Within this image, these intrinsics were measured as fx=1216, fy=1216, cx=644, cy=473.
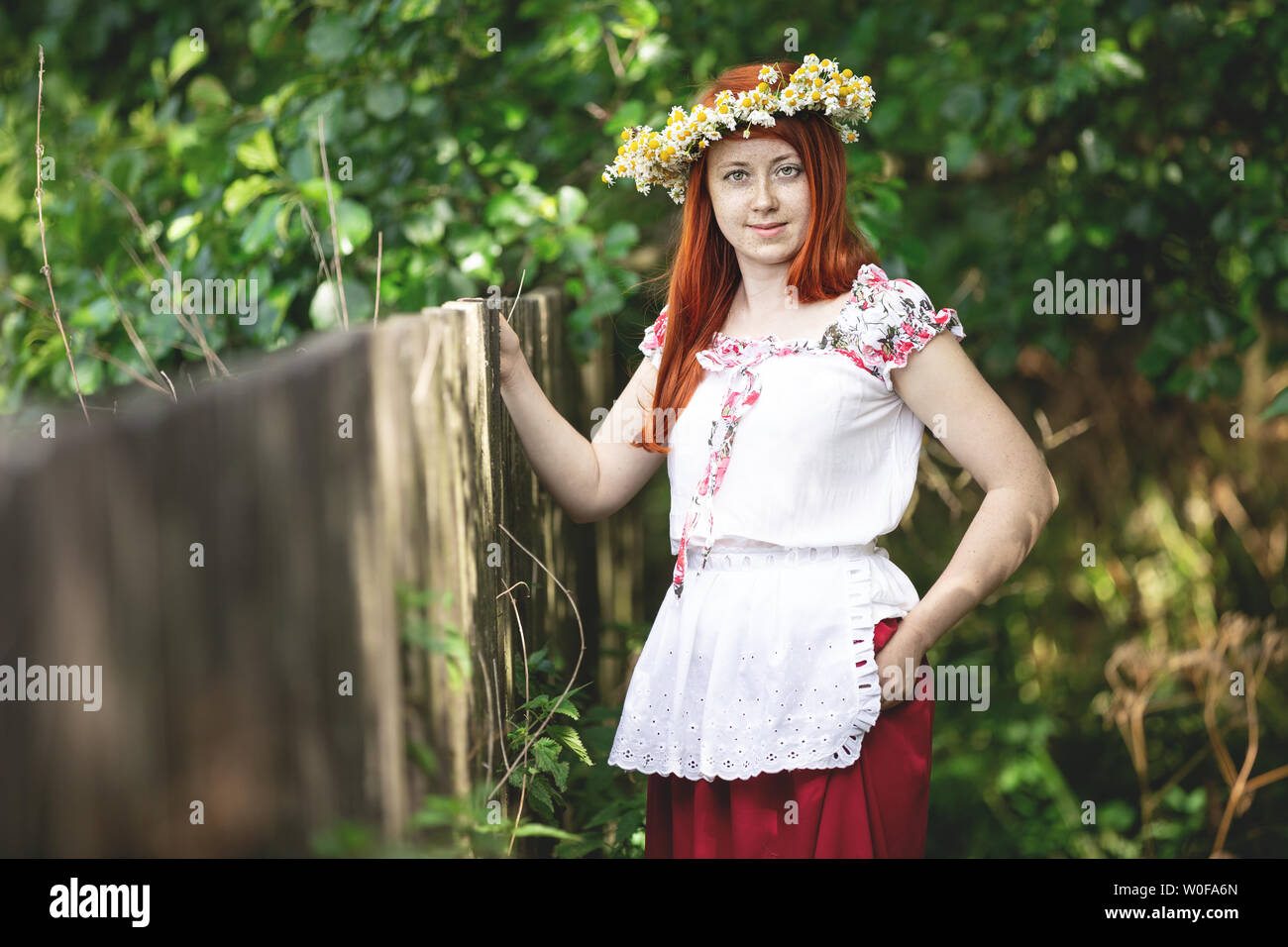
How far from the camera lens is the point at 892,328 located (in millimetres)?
2150

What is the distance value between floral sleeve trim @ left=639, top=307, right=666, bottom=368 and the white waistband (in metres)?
0.43

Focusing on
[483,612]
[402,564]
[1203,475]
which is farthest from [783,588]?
[1203,475]

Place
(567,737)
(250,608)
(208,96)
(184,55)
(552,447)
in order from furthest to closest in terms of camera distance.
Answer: (184,55) → (208,96) → (552,447) → (567,737) → (250,608)

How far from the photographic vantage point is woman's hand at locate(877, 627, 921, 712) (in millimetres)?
2135

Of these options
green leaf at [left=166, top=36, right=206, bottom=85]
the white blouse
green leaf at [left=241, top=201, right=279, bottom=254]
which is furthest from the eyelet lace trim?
green leaf at [left=166, top=36, right=206, bottom=85]

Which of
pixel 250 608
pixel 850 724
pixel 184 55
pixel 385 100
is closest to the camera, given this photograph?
pixel 250 608

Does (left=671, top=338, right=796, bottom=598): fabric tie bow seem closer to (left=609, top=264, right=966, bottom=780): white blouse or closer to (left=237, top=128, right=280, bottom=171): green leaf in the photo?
(left=609, top=264, right=966, bottom=780): white blouse

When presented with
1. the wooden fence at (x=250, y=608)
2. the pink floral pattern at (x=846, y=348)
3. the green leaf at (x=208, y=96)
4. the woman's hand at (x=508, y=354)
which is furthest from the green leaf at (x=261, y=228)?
the pink floral pattern at (x=846, y=348)

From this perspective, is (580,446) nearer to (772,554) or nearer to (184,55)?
(772,554)

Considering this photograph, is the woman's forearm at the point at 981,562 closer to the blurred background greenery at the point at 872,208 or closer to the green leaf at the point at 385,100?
the blurred background greenery at the point at 872,208

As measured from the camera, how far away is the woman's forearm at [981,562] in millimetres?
2154

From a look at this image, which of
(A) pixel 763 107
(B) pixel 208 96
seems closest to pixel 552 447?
(A) pixel 763 107

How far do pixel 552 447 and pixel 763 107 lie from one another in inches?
30.1

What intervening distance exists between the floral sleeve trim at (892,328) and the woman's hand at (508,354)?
2.22 feet
